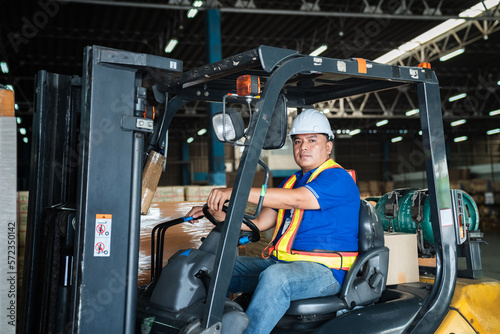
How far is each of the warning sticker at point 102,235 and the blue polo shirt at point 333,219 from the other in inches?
43.2

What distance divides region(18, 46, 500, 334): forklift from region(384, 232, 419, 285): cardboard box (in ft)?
0.26

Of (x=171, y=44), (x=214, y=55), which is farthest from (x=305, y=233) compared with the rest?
(x=171, y=44)

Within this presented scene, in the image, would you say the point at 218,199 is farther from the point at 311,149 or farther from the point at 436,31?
the point at 436,31

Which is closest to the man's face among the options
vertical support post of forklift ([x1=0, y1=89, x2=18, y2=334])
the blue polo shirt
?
the blue polo shirt

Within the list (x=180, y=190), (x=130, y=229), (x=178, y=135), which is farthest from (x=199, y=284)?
(x=178, y=135)

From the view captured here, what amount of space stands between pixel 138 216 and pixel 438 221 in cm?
158

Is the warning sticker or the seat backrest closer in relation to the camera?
the warning sticker

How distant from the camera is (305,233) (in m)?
2.83

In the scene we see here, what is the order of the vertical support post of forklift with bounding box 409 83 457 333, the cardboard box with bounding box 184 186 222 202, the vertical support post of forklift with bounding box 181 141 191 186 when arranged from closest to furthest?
the vertical support post of forklift with bounding box 409 83 457 333
the cardboard box with bounding box 184 186 222 202
the vertical support post of forklift with bounding box 181 141 191 186

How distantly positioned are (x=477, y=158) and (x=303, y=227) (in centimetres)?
3277

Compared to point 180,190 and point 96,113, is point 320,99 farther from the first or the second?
point 180,190

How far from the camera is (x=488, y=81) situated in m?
20.4

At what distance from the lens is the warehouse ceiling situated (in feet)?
43.0

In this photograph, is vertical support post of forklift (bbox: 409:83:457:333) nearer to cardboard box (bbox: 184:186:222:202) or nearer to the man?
the man
